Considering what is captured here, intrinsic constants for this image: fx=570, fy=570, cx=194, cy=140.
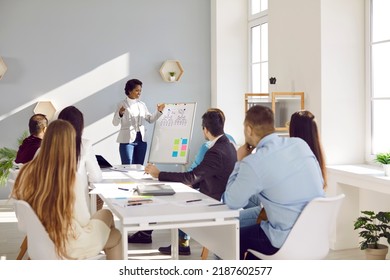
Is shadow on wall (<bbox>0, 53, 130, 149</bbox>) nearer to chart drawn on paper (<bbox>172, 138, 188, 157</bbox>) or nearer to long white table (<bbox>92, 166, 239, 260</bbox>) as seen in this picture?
chart drawn on paper (<bbox>172, 138, 188, 157</bbox>)

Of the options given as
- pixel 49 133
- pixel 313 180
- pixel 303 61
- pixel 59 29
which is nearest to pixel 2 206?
pixel 59 29

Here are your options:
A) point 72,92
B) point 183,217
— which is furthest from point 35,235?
point 72,92

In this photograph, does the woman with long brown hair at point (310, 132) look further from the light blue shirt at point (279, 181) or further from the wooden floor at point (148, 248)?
the wooden floor at point (148, 248)

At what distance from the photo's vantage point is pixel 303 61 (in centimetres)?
491

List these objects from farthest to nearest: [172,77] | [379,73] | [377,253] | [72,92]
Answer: [172,77]
[72,92]
[379,73]
[377,253]

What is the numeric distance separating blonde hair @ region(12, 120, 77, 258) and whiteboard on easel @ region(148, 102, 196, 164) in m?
1.58

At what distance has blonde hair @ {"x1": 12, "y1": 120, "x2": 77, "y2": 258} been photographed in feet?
8.37

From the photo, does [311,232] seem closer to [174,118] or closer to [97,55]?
[174,118]

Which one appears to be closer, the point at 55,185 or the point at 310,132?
the point at 55,185

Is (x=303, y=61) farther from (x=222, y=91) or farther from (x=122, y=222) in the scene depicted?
(x=122, y=222)

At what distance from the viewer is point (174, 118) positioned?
4.34m

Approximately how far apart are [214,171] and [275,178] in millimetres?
915
